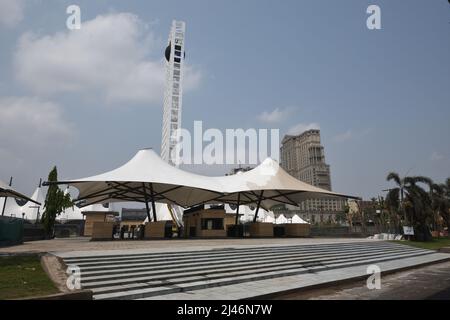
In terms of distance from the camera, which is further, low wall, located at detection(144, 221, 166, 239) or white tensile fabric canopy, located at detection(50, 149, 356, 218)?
white tensile fabric canopy, located at detection(50, 149, 356, 218)

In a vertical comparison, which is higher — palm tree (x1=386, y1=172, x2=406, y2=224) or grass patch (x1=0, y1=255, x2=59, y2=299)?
palm tree (x1=386, y1=172, x2=406, y2=224)

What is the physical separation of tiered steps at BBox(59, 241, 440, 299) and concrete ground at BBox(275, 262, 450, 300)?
1.80 m

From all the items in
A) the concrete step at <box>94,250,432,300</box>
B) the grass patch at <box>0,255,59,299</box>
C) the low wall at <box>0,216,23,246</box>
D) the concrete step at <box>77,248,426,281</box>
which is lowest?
the concrete step at <box>94,250,432,300</box>

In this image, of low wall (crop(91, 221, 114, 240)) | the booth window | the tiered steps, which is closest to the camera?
the tiered steps

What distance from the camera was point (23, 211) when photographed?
48.9 meters

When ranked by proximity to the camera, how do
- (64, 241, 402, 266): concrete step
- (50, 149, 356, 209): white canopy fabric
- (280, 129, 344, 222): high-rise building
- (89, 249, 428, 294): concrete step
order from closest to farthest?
(89, 249, 428, 294): concrete step < (64, 241, 402, 266): concrete step < (50, 149, 356, 209): white canopy fabric < (280, 129, 344, 222): high-rise building

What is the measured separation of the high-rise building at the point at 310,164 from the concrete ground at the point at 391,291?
102965mm

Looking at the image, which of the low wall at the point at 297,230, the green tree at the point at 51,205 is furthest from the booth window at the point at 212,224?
the green tree at the point at 51,205

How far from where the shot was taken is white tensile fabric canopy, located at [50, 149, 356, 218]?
22.2 metres

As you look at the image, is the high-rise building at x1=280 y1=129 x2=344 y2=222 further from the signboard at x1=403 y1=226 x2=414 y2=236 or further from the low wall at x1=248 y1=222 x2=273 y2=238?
the low wall at x1=248 y1=222 x2=273 y2=238

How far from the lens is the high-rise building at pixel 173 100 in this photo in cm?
7088

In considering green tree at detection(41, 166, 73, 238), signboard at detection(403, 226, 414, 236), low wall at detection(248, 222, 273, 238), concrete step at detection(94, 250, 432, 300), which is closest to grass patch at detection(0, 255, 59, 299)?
concrete step at detection(94, 250, 432, 300)

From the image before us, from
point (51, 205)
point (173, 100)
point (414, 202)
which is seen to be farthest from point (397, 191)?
point (173, 100)
